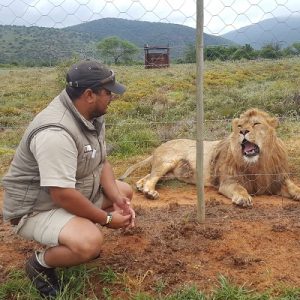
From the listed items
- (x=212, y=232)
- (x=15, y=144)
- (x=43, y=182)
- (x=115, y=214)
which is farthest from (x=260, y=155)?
(x=15, y=144)

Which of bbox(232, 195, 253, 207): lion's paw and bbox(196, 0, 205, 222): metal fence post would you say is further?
bbox(232, 195, 253, 207): lion's paw

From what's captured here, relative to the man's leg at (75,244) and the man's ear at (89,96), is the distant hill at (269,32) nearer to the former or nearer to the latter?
the man's ear at (89,96)

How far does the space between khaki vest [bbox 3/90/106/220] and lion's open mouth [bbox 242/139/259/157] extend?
293cm

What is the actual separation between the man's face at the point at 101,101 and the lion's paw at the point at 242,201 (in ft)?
8.81

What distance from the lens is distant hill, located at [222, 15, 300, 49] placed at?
15.6 feet

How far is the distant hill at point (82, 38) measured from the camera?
8000 mm

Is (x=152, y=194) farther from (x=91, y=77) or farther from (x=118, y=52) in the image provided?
(x=118, y=52)

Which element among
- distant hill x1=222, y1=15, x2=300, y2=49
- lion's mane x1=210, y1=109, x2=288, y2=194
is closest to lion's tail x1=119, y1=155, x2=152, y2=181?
lion's mane x1=210, y1=109, x2=288, y2=194

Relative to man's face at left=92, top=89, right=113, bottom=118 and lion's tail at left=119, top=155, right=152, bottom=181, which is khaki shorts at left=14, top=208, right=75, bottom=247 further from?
lion's tail at left=119, top=155, right=152, bottom=181

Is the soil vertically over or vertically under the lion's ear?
under

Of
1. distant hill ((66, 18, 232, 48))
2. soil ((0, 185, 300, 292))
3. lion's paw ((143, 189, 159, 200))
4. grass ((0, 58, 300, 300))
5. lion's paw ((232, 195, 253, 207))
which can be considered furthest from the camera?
distant hill ((66, 18, 232, 48))

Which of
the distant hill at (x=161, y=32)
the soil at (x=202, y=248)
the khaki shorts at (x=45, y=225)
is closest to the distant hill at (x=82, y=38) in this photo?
the distant hill at (x=161, y=32)

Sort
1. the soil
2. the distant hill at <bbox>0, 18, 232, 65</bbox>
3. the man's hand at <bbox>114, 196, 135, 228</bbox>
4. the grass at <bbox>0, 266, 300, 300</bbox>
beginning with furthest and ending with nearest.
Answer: the distant hill at <bbox>0, 18, 232, 65</bbox>, the man's hand at <bbox>114, 196, 135, 228</bbox>, the soil, the grass at <bbox>0, 266, 300, 300</bbox>

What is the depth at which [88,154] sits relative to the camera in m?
3.63
